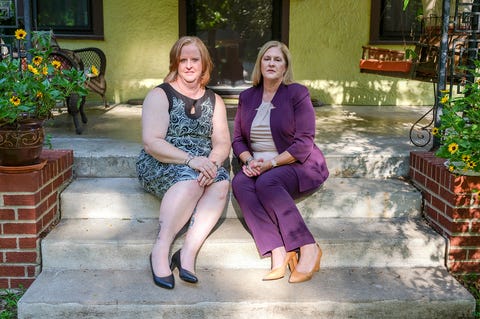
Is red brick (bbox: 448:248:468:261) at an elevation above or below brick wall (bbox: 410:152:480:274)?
below

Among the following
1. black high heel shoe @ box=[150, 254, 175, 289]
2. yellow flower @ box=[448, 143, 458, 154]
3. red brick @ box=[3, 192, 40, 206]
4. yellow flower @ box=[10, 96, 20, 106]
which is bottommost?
black high heel shoe @ box=[150, 254, 175, 289]

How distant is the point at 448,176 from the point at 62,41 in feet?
15.8

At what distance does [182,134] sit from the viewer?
345 centimetres

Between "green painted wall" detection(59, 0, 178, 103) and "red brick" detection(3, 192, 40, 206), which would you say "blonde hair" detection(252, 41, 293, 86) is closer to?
"red brick" detection(3, 192, 40, 206)

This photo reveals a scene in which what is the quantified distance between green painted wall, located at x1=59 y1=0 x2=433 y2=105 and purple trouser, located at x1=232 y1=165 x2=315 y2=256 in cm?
370

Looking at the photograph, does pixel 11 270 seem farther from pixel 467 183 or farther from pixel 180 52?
pixel 467 183

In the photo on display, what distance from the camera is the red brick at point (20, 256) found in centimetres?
322

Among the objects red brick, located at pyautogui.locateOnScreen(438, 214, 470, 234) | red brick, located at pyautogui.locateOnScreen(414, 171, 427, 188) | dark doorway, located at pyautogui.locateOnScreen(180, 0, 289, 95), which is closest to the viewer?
red brick, located at pyautogui.locateOnScreen(438, 214, 470, 234)

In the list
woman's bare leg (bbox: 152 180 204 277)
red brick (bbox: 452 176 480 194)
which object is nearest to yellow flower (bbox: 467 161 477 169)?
red brick (bbox: 452 176 480 194)

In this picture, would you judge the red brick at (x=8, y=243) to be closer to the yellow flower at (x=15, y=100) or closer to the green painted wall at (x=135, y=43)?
the yellow flower at (x=15, y=100)

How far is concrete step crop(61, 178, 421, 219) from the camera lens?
3559mm

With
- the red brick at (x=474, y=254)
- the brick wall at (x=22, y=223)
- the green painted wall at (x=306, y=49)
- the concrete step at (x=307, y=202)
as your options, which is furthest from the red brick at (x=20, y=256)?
the green painted wall at (x=306, y=49)

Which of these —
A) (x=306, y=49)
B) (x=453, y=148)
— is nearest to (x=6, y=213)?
(x=453, y=148)

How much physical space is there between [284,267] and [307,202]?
621 mm
